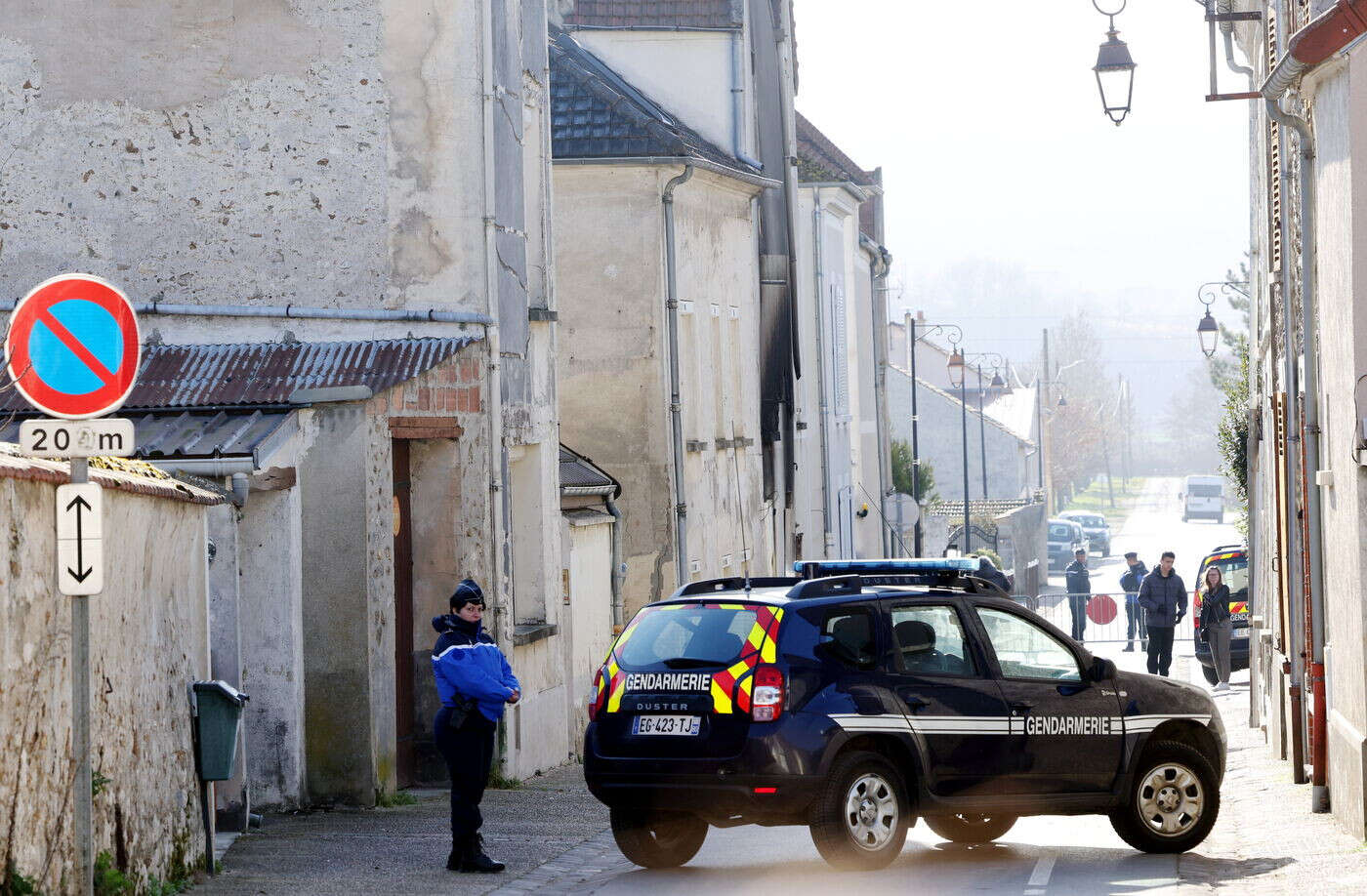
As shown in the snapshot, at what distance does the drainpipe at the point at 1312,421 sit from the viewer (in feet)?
43.5

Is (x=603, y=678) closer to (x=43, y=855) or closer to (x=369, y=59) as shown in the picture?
(x=43, y=855)

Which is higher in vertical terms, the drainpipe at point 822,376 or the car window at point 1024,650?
the drainpipe at point 822,376

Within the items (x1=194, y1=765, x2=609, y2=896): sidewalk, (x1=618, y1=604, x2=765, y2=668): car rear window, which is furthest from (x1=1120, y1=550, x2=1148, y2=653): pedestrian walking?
(x1=618, y1=604, x2=765, y2=668): car rear window

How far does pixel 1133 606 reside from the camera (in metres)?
38.2

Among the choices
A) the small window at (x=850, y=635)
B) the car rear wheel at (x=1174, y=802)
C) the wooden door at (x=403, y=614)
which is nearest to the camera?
the small window at (x=850, y=635)

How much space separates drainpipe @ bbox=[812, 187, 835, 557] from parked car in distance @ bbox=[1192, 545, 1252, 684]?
6964 mm

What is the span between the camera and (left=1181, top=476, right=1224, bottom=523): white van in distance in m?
106

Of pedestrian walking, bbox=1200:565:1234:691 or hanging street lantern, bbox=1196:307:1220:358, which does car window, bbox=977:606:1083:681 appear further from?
hanging street lantern, bbox=1196:307:1220:358

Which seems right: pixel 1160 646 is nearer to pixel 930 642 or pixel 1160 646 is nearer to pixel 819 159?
pixel 930 642

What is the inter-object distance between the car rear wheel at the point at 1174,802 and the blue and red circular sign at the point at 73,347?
22.6 ft

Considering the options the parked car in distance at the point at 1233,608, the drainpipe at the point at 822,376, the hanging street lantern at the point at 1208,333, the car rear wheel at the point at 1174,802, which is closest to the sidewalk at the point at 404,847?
the car rear wheel at the point at 1174,802

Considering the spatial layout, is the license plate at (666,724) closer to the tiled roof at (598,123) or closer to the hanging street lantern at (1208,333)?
the tiled roof at (598,123)

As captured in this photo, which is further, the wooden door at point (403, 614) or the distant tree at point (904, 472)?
the distant tree at point (904, 472)

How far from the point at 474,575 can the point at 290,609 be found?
2.37 meters
